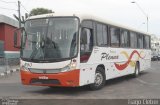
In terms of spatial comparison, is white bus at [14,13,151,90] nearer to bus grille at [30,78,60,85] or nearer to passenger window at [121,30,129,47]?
bus grille at [30,78,60,85]

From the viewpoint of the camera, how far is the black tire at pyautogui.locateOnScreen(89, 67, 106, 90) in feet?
50.1

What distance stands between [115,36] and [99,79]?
3062mm

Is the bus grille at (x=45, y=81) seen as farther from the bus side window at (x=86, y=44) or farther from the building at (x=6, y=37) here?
the building at (x=6, y=37)

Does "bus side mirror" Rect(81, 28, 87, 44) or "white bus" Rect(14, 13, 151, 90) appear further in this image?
"bus side mirror" Rect(81, 28, 87, 44)

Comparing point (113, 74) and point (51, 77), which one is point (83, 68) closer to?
point (51, 77)

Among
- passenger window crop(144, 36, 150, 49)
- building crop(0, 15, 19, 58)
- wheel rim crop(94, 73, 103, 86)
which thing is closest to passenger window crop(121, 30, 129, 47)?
wheel rim crop(94, 73, 103, 86)

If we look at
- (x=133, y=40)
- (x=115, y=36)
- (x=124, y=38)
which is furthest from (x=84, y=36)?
(x=133, y=40)

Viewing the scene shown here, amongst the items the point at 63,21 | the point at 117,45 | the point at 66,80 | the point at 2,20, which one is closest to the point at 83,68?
the point at 66,80

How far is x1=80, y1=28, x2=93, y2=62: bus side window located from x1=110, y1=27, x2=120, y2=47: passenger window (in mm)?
2700

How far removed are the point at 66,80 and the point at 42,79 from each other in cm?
97

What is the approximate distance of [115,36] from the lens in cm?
1792

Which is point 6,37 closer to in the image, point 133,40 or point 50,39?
point 133,40

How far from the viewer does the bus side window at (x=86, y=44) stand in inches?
550

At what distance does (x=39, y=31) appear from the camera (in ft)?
46.6
